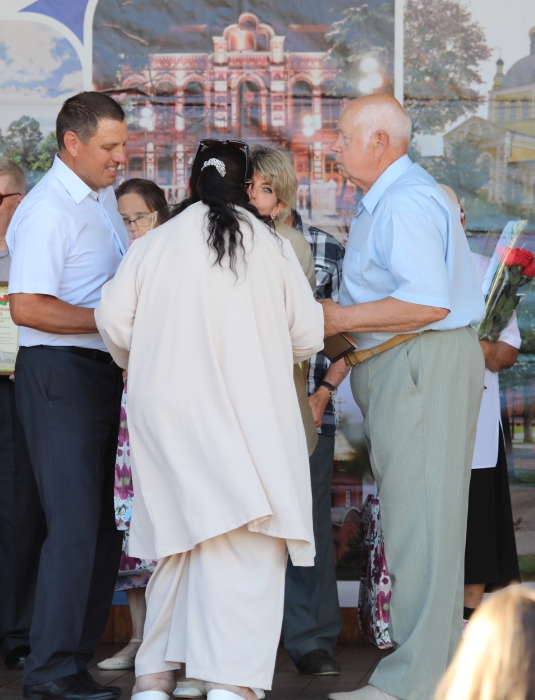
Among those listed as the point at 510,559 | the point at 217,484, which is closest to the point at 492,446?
the point at 510,559

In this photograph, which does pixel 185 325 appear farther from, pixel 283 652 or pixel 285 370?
pixel 283 652

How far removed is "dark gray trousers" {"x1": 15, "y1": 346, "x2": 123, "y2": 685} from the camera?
3035 mm

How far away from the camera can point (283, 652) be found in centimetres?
415

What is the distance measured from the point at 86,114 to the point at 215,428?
1.20 metres

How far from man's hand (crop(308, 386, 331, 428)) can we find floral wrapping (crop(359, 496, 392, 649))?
40cm

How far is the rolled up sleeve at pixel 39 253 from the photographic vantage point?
3.04 meters

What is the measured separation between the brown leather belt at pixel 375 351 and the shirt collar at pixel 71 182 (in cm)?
102

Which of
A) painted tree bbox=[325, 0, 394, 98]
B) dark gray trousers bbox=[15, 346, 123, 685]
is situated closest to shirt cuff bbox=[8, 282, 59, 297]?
dark gray trousers bbox=[15, 346, 123, 685]

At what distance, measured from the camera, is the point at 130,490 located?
360 cm

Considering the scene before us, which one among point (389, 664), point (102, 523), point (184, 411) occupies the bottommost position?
point (389, 664)

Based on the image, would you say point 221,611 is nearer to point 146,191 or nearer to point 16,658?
point 16,658

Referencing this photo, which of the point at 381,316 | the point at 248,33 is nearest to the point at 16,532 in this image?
the point at 381,316

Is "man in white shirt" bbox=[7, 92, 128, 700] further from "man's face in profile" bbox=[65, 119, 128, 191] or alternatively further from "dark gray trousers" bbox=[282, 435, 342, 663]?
"dark gray trousers" bbox=[282, 435, 342, 663]

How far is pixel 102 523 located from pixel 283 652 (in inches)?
46.7
